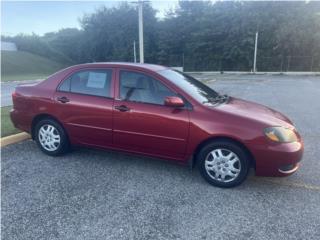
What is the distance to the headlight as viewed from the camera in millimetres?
3752

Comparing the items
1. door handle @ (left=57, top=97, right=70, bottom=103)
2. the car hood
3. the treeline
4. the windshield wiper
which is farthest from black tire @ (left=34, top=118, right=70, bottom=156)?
the treeline

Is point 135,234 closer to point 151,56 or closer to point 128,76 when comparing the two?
point 128,76

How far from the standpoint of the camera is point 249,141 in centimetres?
377

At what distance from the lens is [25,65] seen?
36.8 m

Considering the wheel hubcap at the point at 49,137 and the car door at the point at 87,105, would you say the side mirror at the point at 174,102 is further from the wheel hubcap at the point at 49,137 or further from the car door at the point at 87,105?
the wheel hubcap at the point at 49,137

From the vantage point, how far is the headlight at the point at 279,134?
375cm

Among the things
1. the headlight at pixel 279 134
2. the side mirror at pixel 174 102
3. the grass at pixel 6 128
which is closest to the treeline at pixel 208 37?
the grass at pixel 6 128

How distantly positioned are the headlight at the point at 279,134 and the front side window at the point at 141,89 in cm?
131

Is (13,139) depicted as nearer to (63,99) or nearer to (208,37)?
(63,99)

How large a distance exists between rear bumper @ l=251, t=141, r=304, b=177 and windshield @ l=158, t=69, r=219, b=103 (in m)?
1.05

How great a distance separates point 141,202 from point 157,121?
3.63ft

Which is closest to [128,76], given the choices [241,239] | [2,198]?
[2,198]

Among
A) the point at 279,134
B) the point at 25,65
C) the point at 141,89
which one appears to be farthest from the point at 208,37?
the point at 279,134

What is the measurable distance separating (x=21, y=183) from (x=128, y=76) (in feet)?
6.69
